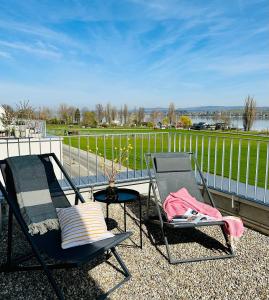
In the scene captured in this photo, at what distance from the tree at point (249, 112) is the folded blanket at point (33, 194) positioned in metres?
37.9

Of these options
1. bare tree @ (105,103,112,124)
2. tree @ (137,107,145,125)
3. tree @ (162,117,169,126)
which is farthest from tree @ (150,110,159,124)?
bare tree @ (105,103,112,124)

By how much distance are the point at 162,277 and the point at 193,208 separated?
1094 millimetres

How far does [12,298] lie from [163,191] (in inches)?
85.9

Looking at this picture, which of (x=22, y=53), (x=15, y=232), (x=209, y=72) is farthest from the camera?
(x=209, y=72)

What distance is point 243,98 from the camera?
36.8 m

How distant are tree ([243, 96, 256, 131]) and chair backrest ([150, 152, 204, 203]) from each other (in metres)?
36.2

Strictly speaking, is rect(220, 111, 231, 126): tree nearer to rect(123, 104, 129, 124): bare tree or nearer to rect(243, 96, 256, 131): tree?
rect(243, 96, 256, 131): tree

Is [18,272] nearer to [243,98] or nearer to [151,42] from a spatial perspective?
[151,42]

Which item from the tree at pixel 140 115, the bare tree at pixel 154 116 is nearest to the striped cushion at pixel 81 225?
the bare tree at pixel 154 116

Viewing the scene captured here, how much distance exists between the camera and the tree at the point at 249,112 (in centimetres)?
3701

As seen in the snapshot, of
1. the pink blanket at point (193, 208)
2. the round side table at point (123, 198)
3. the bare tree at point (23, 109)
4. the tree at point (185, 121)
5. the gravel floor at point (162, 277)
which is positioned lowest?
the gravel floor at point (162, 277)

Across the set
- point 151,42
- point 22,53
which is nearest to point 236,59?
point 151,42

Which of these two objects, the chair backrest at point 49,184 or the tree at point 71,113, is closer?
the chair backrest at point 49,184

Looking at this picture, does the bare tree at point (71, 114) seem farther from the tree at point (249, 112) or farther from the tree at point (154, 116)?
the tree at point (249, 112)
